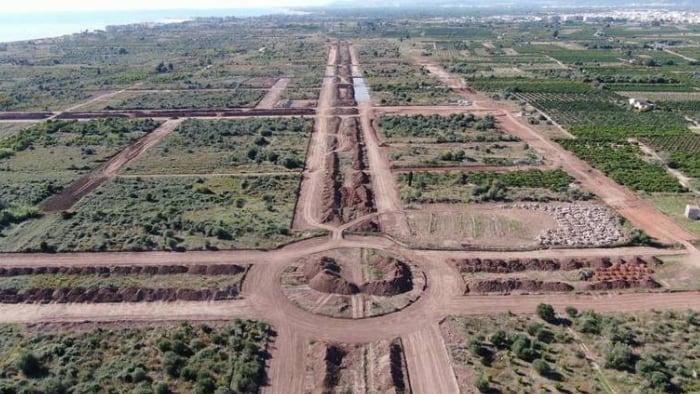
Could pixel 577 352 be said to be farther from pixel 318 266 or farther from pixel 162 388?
pixel 162 388

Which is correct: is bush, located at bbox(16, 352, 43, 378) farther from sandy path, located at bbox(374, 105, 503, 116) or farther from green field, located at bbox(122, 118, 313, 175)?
sandy path, located at bbox(374, 105, 503, 116)

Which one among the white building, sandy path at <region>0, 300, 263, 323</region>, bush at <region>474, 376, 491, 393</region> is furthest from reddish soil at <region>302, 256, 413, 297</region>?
the white building

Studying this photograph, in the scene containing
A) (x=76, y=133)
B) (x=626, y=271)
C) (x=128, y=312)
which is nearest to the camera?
(x=128, y=312)

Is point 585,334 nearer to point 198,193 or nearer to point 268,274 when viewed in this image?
point 268,274

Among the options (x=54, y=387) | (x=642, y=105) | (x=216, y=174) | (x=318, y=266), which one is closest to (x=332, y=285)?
(x=318, y=266)

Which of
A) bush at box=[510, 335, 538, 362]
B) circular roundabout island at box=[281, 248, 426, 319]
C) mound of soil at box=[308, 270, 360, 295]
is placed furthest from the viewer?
mound of soil at box=[308, 270, 360, 295]
